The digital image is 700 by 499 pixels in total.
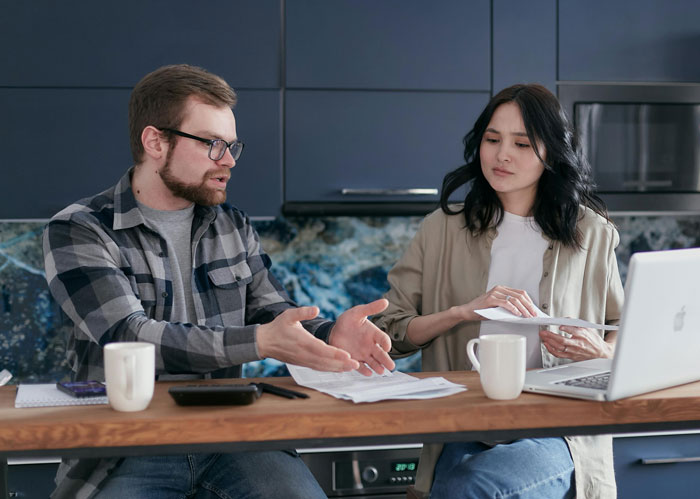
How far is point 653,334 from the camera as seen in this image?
136cm

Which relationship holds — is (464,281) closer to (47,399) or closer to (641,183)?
(641,183)

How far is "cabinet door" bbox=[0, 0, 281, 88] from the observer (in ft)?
8.51

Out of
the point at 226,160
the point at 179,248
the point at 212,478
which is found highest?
the point at 226,160

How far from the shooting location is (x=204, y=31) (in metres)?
2.66

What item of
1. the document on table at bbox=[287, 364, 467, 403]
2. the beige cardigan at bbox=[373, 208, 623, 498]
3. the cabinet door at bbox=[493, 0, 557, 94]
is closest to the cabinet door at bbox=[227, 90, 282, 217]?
the beige cardigan at bbox=[373, 208, 623, 498]

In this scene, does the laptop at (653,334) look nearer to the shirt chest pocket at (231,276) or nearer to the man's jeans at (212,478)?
the man's jeans at (212,478)

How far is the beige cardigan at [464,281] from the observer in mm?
2137

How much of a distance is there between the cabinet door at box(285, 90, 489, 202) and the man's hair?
0.72m

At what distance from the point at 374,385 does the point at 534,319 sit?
36 cm

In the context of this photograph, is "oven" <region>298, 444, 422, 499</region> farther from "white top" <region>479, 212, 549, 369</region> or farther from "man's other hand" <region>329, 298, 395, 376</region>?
"man's other hand" <region>329, 298, 395, 376</region>

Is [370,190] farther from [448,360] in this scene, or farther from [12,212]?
[12,212]

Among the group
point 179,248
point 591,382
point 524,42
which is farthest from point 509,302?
point 524,42

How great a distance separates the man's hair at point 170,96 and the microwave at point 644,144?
1.43 meters

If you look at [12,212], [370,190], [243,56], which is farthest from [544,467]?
[12,212]
